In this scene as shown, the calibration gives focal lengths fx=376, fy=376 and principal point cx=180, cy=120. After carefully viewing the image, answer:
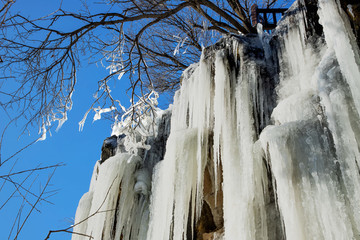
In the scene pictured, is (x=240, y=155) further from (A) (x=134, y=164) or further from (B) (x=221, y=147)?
(A) (x=134, y=164)

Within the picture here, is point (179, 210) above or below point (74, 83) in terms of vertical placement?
below

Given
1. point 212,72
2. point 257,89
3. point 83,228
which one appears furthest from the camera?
point 83,228

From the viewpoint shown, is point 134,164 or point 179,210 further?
point 134,164

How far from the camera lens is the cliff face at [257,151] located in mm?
2859

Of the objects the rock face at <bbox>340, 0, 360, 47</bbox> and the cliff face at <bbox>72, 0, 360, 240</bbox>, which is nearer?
the cliff face at <bbox>72, 0, 360, 240</bbox>

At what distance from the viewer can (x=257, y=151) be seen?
3.58 m

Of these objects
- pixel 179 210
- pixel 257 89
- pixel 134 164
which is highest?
pixel 257 89

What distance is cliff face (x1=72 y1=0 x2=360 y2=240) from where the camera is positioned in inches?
113

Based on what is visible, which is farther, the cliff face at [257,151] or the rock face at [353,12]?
the rock face at [353,12]

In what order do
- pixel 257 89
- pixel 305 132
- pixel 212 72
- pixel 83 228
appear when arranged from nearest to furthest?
pixel 305 132, pixel 257 89, pixel 212 72, pixel 83 228

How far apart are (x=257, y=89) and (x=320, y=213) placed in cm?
188

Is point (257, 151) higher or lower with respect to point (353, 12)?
lower

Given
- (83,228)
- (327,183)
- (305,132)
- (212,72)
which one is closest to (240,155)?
(305,132)

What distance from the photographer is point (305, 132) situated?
10.5 ft
